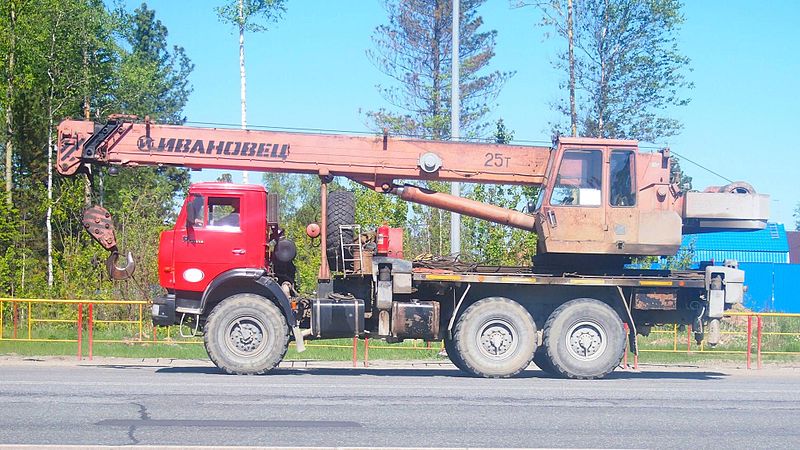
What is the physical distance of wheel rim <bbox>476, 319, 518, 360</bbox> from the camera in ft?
52.9

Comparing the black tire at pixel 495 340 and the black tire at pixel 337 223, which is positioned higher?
the black tire at pixel 337 223

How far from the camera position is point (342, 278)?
54.6 feet

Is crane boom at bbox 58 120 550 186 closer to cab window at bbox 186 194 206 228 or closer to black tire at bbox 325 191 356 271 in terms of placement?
black tire at bbox 325 191 356 271

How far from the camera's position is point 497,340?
636 inches

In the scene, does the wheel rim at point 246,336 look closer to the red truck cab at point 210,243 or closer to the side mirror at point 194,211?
the red truck cab at point 210,243

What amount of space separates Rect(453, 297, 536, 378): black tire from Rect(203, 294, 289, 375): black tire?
285 cm

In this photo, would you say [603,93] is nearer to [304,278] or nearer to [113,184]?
[304,278]

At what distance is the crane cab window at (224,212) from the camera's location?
53.3 ft

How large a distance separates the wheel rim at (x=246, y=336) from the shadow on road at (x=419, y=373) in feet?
2.25

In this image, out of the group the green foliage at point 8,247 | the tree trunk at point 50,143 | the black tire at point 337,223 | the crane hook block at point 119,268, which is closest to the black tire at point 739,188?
the black tire at point 337,223

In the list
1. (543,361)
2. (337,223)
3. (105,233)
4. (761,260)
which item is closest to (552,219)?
(543,361)

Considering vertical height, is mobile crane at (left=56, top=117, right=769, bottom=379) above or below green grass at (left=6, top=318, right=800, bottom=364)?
above

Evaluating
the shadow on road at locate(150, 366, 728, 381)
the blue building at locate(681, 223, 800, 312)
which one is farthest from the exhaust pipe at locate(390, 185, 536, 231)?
the blue building at locate(681, 223, 800, 312)

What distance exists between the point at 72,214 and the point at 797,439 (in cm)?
3144
